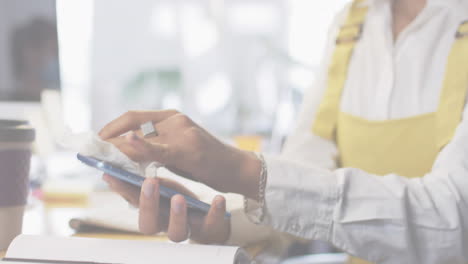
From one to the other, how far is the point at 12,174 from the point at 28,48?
428 millimetres

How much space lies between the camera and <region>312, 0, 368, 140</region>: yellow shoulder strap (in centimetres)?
109

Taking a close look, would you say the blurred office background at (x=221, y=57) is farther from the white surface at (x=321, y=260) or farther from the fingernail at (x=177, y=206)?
the fingernail at (x=177, y=206)

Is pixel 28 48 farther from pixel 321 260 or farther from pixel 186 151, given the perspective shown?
pixel 321 260

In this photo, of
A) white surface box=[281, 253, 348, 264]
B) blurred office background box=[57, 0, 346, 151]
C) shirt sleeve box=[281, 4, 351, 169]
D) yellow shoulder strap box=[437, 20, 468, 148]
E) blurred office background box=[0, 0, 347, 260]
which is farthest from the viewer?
blurred office background box=[57, 0, 346, 151]

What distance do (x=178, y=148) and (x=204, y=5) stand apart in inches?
88.0

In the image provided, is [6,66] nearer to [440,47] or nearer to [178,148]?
[178,148]

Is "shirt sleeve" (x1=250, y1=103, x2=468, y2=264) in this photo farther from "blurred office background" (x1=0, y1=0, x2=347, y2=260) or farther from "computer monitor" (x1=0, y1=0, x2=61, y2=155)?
"blurred office background" (x1=0, y1=0, x2=347, y2=260)

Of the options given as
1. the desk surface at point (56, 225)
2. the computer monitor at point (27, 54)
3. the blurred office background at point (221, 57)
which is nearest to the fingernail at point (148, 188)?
the desk surface at point (56, 225)

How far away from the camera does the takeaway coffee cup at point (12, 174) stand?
1.85 feet

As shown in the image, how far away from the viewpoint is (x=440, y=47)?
969 mm

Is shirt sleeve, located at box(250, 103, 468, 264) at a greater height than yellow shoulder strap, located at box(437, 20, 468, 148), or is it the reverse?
yellow shoulder strap, located at box(437, 20, 468, 148)

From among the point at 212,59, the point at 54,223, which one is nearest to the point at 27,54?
the point at 54,223

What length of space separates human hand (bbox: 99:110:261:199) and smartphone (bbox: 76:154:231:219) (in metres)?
0.02

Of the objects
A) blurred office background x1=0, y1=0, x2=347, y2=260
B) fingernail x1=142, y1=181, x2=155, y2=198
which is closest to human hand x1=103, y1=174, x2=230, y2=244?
fingernail x1=142, y1=181, x2=155, y2=198
